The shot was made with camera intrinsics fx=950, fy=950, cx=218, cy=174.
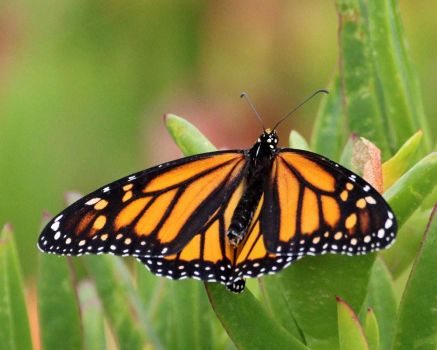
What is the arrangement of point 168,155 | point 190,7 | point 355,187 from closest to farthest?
1. point 355,187
2. point 168,155
3. point 190,7

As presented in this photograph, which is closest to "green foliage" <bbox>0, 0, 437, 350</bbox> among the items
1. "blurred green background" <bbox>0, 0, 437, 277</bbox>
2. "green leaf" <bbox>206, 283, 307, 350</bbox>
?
"green leaf" <bbox>206, 283, 307, 350</bbox>

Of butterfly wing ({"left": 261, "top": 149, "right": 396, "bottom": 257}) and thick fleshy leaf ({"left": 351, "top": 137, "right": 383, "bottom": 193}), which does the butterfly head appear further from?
thick fleshy leaf ({"left": 351, "top": 137, "right": 383, "bottom": 193})

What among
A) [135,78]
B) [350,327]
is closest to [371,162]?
[350,327]

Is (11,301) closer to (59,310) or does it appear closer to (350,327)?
(59,310)

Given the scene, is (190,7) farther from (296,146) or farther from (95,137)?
(296,146)

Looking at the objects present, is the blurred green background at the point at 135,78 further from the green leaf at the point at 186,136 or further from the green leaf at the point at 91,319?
the green leaf at the point at 186,136

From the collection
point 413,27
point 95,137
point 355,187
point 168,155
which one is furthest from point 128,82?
point 355,187

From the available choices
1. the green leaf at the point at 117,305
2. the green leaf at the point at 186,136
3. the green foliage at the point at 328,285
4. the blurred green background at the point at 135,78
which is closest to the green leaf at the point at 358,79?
the green foliage at the point at 328,285
